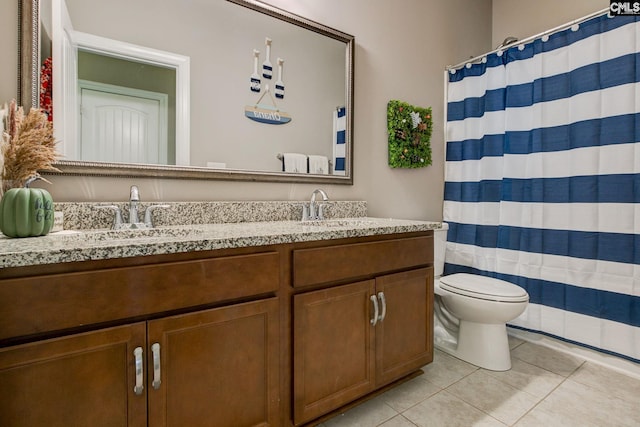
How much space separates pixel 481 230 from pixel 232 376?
1930 millimetres

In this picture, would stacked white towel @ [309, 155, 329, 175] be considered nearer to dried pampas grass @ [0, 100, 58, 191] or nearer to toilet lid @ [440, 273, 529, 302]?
toilet lid @ [440, 273, 529, 302]

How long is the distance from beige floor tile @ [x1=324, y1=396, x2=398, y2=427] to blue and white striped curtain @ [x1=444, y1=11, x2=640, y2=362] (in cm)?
120

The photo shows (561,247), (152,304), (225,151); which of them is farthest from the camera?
(561,247)

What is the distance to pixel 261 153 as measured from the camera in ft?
5.60

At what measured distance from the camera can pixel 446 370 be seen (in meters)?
1.83

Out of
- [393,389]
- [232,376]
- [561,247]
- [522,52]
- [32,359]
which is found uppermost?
[522,52]

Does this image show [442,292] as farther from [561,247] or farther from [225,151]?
[225,151]

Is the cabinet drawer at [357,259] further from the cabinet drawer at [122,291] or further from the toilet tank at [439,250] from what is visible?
the toilet tank at [439,250]

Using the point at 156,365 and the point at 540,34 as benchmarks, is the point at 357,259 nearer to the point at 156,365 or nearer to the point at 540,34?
the point at 156,365

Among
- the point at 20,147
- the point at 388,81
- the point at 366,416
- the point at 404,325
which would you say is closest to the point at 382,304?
the point at 404,325

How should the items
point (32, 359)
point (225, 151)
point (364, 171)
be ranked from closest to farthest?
1. point (32, 359)
2. point (225, 151)
3. point (364, 171)

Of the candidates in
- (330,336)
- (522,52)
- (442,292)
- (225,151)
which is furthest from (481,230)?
(225,151)

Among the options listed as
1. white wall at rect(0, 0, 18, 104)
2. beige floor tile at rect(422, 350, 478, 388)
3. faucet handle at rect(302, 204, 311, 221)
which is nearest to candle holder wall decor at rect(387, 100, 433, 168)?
faucet handle at rect(302, 204, 311, 221)

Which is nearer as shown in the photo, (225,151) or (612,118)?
(225,151)
